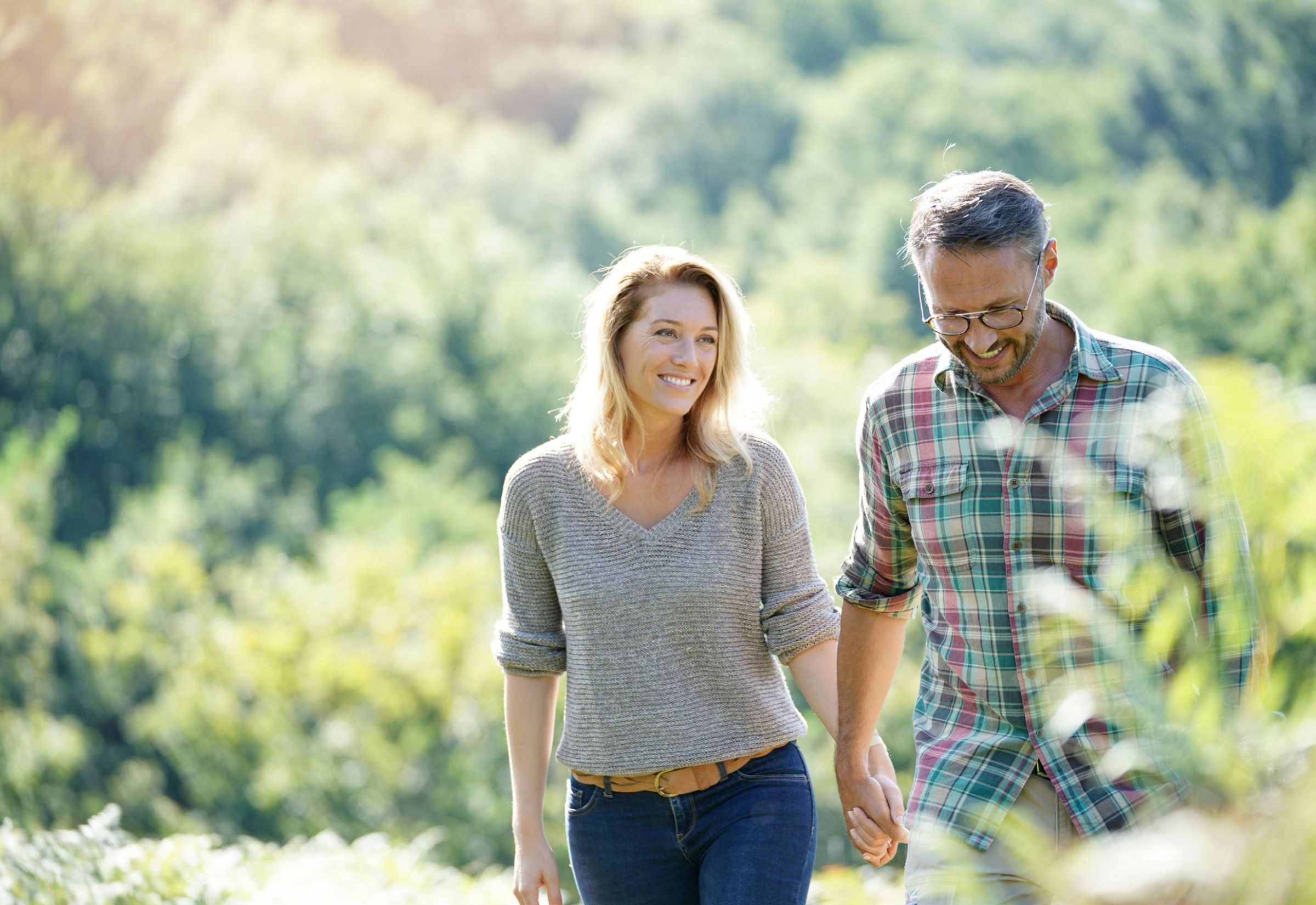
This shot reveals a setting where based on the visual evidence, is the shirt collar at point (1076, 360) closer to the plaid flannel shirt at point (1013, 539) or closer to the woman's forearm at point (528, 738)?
the plaid flannel shirt at point (1013, 539)

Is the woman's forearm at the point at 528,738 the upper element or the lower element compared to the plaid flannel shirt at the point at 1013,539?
lower

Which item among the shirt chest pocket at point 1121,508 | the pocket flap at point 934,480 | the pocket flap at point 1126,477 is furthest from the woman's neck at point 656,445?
the pocket flap at point 1126,477

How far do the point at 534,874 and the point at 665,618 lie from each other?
599mm

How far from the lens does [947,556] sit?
272 cm

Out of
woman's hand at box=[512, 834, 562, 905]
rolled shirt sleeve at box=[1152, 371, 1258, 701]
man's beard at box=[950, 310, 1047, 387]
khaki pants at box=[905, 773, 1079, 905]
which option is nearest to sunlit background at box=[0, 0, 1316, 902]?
rolled shirt sleeve at box=[1152, 371, 1258, 701]

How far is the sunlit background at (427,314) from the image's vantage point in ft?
46.5

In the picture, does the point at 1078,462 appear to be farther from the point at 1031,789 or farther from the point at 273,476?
the point at 273,476

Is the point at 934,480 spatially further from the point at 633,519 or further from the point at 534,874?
the point at 534,874

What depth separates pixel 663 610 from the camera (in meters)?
3.09

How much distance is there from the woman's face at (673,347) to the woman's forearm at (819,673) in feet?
1.86

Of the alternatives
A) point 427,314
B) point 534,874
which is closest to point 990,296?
→ point 534,874

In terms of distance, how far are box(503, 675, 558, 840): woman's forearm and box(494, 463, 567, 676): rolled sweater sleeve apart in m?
0.03

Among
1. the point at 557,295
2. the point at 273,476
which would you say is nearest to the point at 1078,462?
the point at 273,476

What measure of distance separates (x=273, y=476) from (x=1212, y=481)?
36522 millimetres
